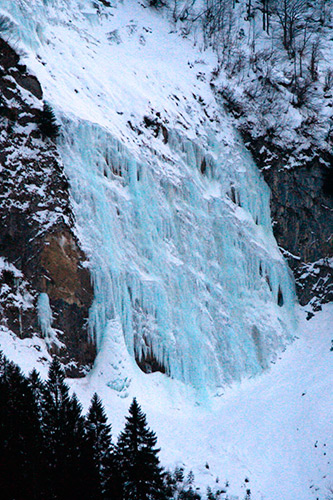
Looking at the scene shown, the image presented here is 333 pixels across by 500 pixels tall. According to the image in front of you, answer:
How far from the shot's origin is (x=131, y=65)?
35.6 metres

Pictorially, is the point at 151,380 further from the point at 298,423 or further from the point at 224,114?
the point at 224,114

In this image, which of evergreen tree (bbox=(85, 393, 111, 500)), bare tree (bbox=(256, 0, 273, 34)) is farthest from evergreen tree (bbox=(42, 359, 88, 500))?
bare tree (bbox=(256, 0, 273, 34))

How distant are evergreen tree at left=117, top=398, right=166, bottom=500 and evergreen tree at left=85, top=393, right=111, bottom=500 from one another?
402 millimetres

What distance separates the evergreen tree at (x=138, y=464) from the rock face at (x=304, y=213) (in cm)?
1698

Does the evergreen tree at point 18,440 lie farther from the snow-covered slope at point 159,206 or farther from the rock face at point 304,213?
the rock face at point 304,213

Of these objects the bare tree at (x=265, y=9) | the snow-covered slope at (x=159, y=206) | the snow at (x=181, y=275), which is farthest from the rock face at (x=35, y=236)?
the bare tree at (x=265, y=9)

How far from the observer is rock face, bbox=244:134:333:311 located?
35.2 metres

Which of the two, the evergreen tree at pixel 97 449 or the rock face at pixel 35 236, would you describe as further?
the rock face at pixel 35 236

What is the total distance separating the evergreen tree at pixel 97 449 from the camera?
18688 millimetres

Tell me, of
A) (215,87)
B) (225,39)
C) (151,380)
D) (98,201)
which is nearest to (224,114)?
(215,87)

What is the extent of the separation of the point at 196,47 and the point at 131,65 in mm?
7157

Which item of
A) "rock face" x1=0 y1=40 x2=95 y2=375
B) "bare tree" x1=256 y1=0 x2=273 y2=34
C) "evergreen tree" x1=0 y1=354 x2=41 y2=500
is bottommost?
"evergreen tree" x1=0 y1=354 x2=41 y2=500

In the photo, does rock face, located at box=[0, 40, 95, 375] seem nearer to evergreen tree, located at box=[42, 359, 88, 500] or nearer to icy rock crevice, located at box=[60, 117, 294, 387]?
icy rock crevice, located at box=[60, 117, 294, 387]

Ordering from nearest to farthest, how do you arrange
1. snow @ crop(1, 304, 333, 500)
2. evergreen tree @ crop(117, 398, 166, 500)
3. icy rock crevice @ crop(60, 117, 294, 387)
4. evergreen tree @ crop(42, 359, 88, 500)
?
evergreen tree @ crop(42, 359, 88, 500) → evergreen tree @ crop(117, 398, 166, 500) → snow @ crop(1, 304, 333, 500) → icy rock crevice @ crop(60, 117, 294, 387)
